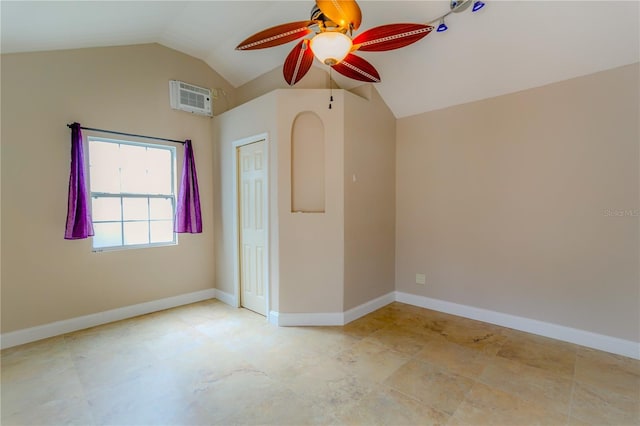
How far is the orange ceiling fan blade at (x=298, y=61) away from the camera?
2.09 meters

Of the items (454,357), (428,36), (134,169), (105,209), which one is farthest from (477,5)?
(105,209)

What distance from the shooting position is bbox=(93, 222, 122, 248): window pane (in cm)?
331

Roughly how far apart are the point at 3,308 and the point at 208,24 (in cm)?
362

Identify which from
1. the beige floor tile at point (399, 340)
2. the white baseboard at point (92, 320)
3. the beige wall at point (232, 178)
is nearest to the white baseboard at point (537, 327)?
the beige floor tile at point (399, 340)

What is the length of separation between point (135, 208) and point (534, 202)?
465 cm

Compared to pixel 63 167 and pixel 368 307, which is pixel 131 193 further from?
pixel 368 307

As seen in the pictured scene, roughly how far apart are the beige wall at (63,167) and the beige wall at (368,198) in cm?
237

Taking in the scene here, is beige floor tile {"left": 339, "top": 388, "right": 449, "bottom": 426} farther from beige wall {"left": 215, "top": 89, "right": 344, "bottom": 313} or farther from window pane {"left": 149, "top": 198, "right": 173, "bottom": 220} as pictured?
window pane {"left": 149, "top": 198, "right": 173, "bottom": 220}

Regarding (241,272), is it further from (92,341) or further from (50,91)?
(50,91)

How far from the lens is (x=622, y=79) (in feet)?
8.35

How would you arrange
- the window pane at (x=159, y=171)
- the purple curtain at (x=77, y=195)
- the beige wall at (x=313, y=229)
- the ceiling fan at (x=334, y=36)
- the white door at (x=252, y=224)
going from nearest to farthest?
the ceiling fan at (x=334, y=36) → the purple curtain at (x=77, y=195) → the beige wall at (x=313, y=229) → the white door at (x=252, y=224) → the window pane at (x=159, y=171)

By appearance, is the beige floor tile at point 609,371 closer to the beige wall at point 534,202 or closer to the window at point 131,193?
the beige wall at point 534,202

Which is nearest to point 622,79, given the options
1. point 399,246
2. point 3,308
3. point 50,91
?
point 399,246

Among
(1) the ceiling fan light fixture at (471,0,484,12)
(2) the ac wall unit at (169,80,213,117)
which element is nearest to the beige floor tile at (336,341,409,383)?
(1) the ceiling fan light fixture at (471,0,484,12)
